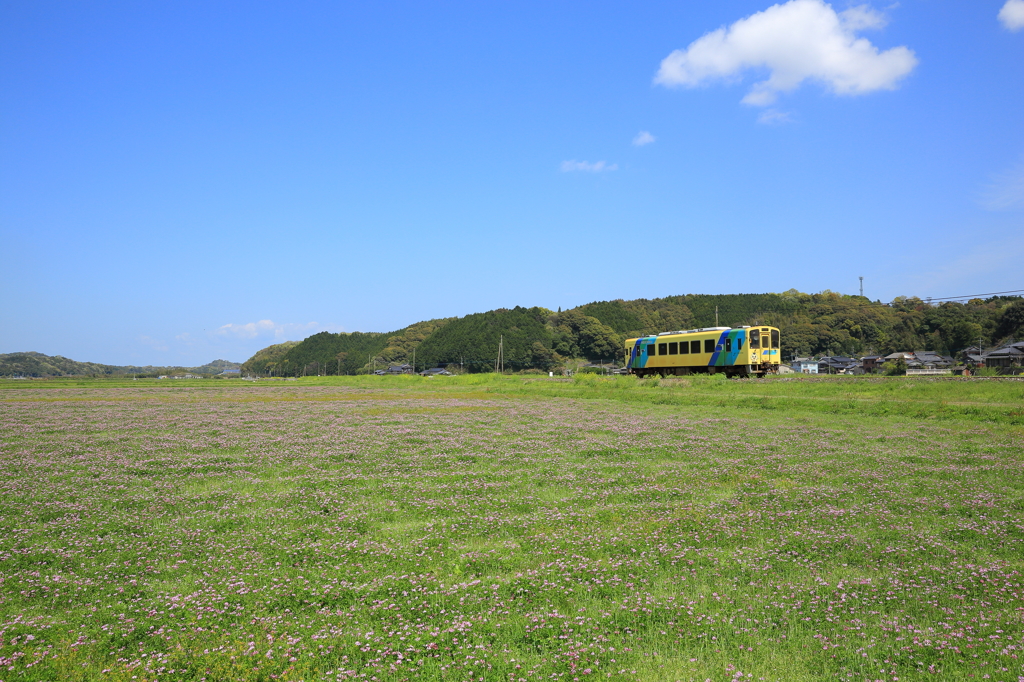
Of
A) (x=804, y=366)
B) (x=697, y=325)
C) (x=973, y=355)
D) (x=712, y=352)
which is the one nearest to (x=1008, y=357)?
(x=973, y=355)

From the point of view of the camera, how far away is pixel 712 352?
156 ft

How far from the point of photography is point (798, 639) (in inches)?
190

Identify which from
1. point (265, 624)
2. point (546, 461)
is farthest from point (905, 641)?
point (546, 461)

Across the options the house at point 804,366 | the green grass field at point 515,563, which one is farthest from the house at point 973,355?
the green grass field at point 515,563

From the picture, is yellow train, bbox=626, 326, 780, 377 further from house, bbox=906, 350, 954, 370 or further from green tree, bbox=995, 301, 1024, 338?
green tree, bbox=995, 301, 1024, 338

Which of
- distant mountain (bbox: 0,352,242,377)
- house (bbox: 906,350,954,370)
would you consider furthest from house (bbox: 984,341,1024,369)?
distant mountain (bbox: 0,352,242,377)

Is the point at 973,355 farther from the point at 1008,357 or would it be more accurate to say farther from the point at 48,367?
the point at 48,367

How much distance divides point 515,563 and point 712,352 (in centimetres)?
4428

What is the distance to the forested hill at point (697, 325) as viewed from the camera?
9988cm

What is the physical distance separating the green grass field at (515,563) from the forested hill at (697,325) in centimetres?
8827

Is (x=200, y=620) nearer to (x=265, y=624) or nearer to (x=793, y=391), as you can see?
(x=265, y=624)

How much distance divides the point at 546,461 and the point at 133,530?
818cm

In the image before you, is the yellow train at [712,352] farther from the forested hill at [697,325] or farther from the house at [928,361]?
the forested hill at [697,325]

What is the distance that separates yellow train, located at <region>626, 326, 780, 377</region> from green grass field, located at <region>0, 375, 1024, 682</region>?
103 ft
